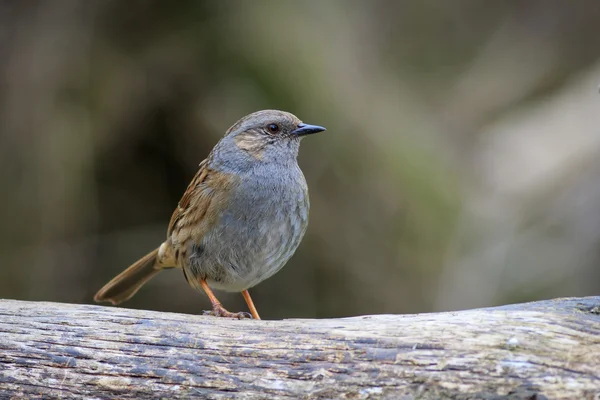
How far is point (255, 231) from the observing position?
384 centimetres

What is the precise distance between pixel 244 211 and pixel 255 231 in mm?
119

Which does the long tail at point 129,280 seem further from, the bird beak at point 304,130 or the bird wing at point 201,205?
the bird beak at point 304,130

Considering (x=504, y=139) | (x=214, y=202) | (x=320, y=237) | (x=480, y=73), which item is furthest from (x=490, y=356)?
(x=480, y=73)

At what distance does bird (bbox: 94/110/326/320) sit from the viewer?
385 cm

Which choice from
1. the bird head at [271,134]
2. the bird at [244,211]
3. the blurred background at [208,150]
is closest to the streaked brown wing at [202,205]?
the bird at [244,211]

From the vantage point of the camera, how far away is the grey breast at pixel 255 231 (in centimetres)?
384

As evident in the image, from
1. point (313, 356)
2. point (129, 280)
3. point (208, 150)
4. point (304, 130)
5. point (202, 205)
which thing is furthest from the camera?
point (208, 150)

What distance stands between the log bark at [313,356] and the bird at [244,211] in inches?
33.5

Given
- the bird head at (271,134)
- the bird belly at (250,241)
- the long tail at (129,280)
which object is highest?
the bird head at (271,134)

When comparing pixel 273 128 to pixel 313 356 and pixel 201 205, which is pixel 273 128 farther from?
pixel 313 356

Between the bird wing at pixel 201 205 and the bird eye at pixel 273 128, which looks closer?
the bird wing at pixel 201 205

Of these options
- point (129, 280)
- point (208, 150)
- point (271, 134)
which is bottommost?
point (129, 280)

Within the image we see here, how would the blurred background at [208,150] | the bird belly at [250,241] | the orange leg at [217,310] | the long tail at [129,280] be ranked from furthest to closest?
the blurred background at [208,150]
the long tail at [129,280]
the bird belly at [250,241]
the orange leg at [217,310]

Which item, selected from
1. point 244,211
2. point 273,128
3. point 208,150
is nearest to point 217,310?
point 244,211
